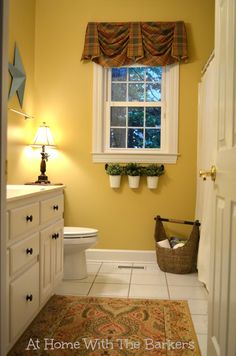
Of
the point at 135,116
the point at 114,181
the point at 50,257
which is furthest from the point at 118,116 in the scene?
the point at 50,257

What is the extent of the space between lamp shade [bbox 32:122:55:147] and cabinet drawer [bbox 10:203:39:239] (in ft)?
4.67

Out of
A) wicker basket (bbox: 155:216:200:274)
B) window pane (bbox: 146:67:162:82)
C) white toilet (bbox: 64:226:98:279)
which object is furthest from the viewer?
window pane (bbox: 146:67:162:82)

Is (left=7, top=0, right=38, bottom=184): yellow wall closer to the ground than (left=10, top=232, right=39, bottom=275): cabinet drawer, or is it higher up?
higher up

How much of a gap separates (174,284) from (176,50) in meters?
2.21

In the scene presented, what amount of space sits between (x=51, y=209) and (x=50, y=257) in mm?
322

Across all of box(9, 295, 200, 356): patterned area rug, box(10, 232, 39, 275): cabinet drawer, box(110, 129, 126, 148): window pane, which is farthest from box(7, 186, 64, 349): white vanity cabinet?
box(110, 129, 126, 148): window pane

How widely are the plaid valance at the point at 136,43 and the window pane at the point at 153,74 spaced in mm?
151

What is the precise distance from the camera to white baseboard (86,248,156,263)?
357cm

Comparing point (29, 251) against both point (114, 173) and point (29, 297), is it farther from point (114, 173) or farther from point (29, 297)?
point (114, 173)

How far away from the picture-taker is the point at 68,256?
2.92 m

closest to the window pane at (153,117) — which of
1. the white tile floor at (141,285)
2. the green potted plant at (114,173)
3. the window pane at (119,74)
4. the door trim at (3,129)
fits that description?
the window pane at (119,74)

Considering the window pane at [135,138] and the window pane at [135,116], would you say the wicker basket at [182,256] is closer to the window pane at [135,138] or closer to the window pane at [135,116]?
the window pane at [135,138]

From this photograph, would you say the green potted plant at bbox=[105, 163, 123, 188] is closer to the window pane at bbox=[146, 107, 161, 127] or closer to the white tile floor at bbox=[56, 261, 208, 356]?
the window pane at bbox=[146, 107, 161, 127]

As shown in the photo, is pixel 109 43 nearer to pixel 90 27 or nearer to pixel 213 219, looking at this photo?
pixel 90 27
